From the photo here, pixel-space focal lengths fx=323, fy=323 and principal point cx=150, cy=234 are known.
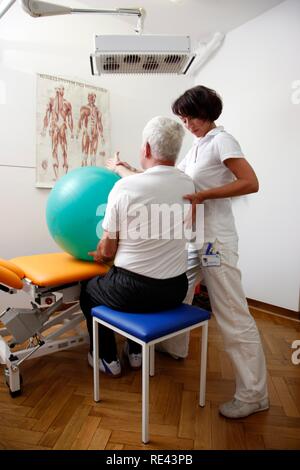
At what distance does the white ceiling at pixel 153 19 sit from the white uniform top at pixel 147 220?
5.58ft

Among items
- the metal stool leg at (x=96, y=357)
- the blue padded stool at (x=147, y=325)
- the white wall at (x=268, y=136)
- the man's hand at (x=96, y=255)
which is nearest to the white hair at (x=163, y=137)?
the man's hand at (x=96, y=255)

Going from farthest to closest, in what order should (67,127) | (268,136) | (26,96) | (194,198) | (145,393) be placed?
(268,136) < (67,127) < (26,96) < (194,198) < (145,393)

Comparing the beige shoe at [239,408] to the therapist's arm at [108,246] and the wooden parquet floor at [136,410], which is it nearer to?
the wooden parquet floor at [136,410]

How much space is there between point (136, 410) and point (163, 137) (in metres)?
1.19

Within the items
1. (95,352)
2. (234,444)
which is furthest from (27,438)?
(234,444)

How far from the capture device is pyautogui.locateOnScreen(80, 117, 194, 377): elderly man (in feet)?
4.10

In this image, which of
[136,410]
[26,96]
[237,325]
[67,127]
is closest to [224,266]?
[237,325]

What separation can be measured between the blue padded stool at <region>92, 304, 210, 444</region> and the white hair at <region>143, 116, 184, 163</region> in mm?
643

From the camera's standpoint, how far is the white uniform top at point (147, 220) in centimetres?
124

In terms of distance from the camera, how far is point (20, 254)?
234 cm

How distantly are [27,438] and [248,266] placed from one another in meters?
2.17

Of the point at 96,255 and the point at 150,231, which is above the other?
the point at 150,231

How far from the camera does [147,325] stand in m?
1.21

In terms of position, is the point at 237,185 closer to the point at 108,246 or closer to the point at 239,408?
the point at 108,246
